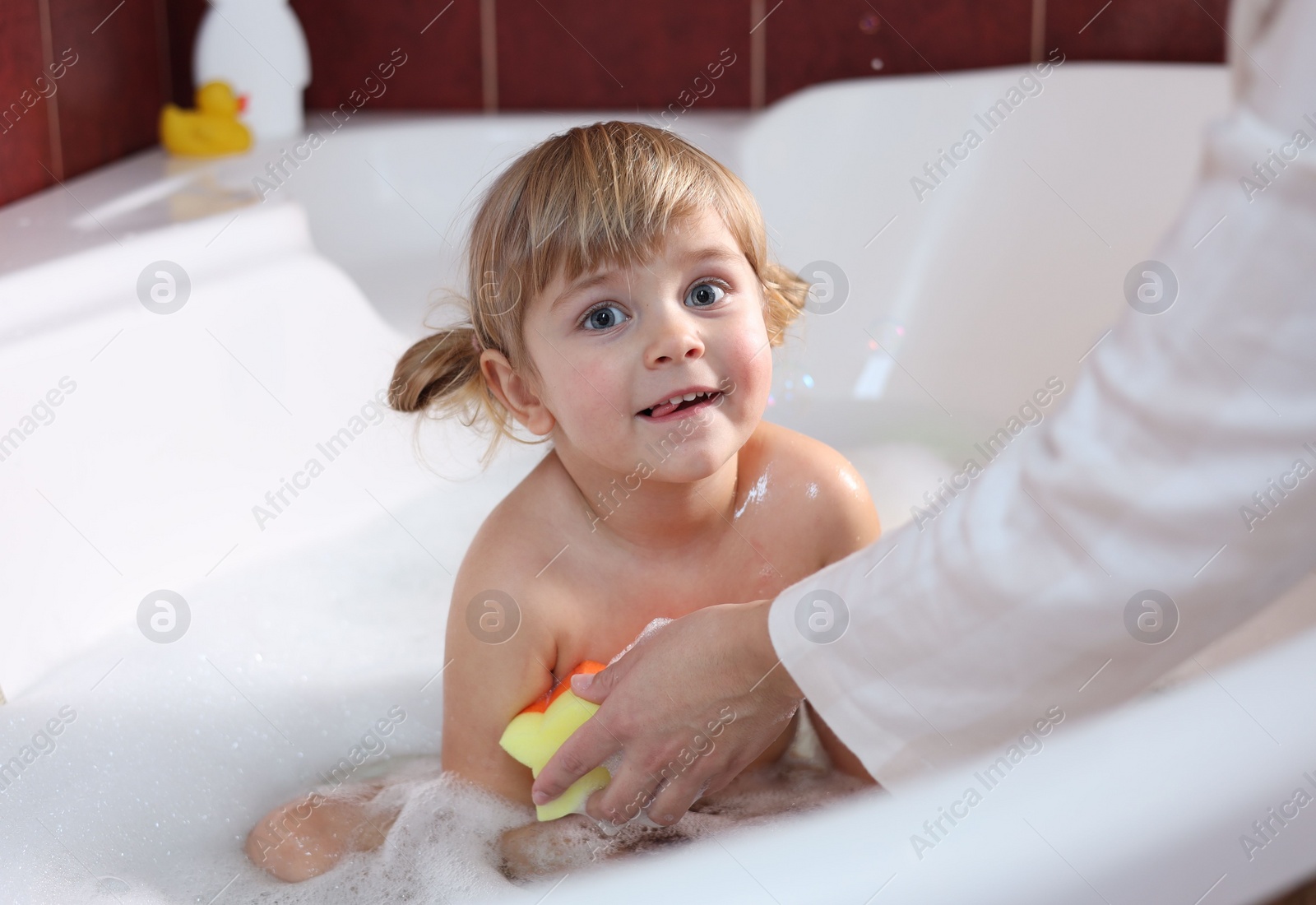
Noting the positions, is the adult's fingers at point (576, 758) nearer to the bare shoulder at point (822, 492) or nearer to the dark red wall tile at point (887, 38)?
the bare shoulder at point (822, 492)

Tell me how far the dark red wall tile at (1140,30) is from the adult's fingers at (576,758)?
1448 mm

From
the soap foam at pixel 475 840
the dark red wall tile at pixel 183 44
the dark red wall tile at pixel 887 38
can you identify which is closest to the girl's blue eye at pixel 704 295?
the soap foam at pixel 475 840

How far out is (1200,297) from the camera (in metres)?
0.47

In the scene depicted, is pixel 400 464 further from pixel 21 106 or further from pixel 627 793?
pixel 627 793

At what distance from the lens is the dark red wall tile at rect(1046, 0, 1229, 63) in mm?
1786

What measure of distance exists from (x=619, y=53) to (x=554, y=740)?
1391 millimetres

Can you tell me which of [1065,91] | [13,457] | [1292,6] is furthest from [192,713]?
[1065,91]

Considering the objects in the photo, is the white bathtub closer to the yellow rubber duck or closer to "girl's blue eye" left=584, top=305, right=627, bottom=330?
the yellow rubber duck

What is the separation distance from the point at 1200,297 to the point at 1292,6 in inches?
4.2

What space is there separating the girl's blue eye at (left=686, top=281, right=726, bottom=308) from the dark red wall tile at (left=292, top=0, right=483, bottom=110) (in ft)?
4.23

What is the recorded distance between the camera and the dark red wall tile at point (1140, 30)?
1786 millimetres

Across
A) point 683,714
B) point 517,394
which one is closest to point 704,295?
point 517,394

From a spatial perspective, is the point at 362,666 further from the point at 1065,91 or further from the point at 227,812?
the point at 1065,91

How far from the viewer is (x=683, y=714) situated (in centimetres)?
73
